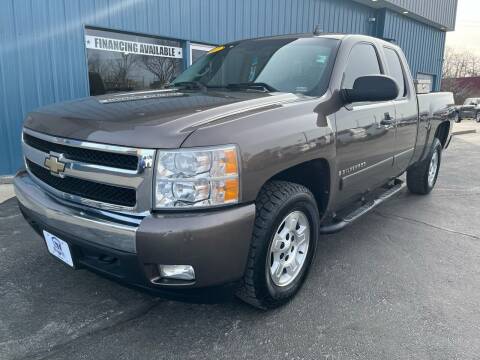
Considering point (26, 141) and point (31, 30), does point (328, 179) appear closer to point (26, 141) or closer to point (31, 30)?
point (26, 141)

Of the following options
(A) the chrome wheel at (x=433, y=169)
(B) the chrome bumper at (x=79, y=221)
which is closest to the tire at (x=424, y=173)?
(A) the chrome wheel at (x=433, y=169)

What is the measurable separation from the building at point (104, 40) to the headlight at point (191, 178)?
497 cm

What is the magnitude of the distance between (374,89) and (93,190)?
2015 millimetres

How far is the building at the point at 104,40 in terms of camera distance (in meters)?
5.80

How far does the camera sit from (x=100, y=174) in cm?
209

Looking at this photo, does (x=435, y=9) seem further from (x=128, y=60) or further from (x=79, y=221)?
(x=79, y=221)

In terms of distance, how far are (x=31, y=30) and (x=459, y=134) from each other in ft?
50.0

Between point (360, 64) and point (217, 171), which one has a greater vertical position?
point (360, 64)

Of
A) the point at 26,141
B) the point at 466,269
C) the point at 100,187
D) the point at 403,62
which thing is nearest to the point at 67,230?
the point at 100,187

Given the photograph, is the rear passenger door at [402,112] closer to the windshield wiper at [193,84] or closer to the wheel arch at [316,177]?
the wheel arch at [316,177]

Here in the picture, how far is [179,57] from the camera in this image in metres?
7.99

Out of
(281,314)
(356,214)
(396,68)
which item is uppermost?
(396,68)

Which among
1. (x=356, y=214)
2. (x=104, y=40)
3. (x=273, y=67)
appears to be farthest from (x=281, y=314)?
(x=104, y=40)

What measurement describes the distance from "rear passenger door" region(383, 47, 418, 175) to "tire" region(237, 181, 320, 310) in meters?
1.76
